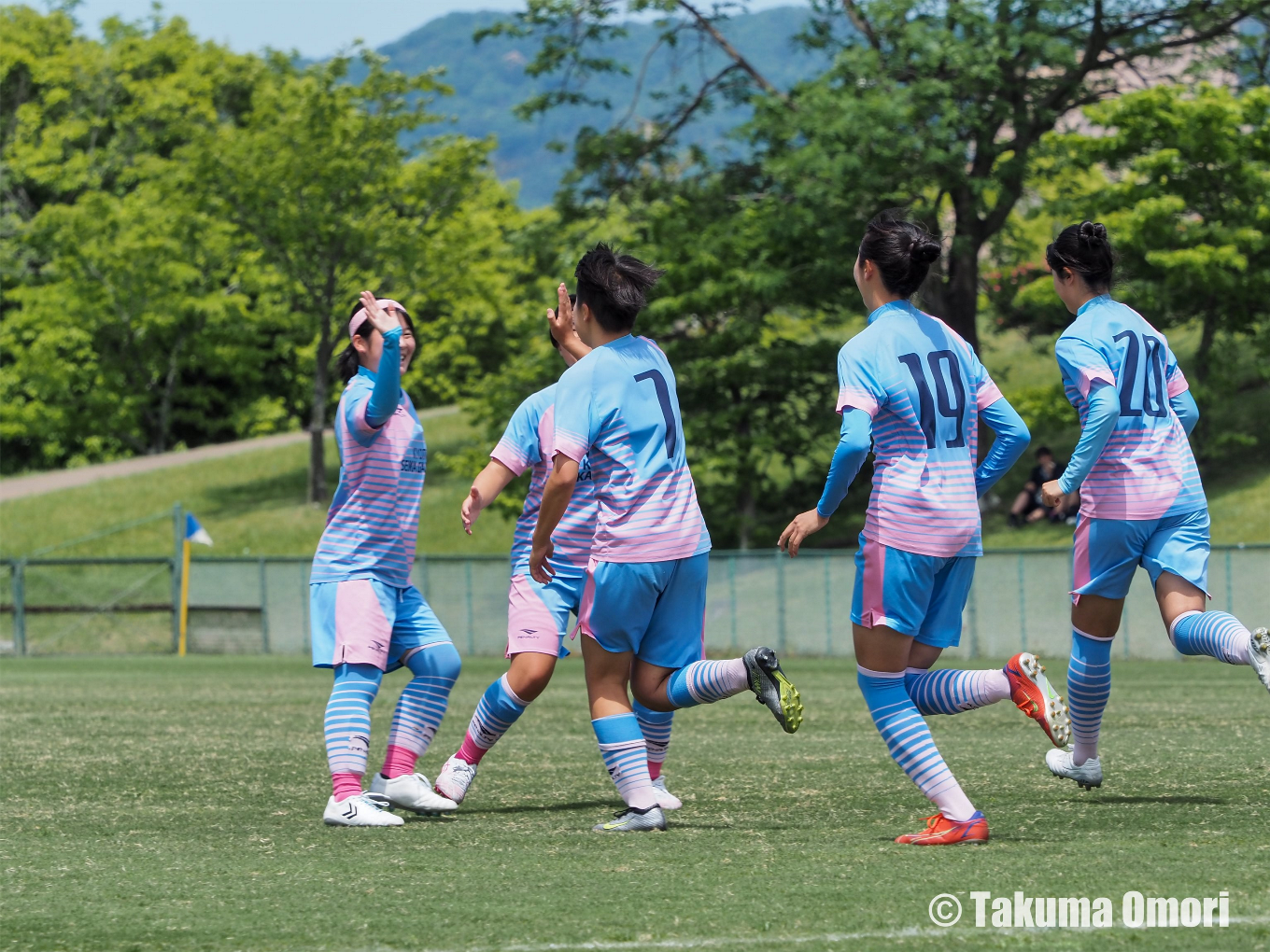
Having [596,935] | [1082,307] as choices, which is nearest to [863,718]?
[1082,307]

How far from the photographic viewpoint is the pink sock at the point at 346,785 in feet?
19.1

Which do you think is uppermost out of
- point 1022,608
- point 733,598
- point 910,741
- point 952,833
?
point 910,741

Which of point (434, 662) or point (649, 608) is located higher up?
point (649, 608)

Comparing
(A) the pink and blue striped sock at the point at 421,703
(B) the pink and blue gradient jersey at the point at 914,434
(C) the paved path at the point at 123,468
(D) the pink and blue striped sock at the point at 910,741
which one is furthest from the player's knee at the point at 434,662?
(C) the paved path at the point at 123,468

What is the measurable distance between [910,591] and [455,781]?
2188 millimetres

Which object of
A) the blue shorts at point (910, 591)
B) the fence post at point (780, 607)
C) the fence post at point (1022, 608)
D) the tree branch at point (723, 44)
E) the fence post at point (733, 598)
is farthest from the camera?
the tree branch at point (723, 44)

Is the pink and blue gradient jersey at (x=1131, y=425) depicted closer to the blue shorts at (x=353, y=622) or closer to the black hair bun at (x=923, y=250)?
the black hair bun at (x=923, y=250)

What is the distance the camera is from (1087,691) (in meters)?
6.07

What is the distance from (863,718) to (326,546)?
18.0 feet

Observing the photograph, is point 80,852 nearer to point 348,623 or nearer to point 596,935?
point 348,623

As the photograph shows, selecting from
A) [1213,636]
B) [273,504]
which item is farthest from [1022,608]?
[273,504]

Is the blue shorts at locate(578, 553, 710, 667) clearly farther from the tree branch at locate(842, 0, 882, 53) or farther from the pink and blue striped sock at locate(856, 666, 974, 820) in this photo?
the tree branch at locate(842, 0, 882, 53)

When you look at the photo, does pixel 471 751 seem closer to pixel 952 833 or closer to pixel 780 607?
pixel 952 833

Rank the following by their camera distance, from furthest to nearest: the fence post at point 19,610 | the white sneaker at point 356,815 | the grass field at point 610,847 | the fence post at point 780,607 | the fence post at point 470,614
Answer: the fence post at point 19,610 → the fence post at point 470,614 → the fence post at point 780,607 → the white sneaker at point 356,815 → the grass field at point 610,847
